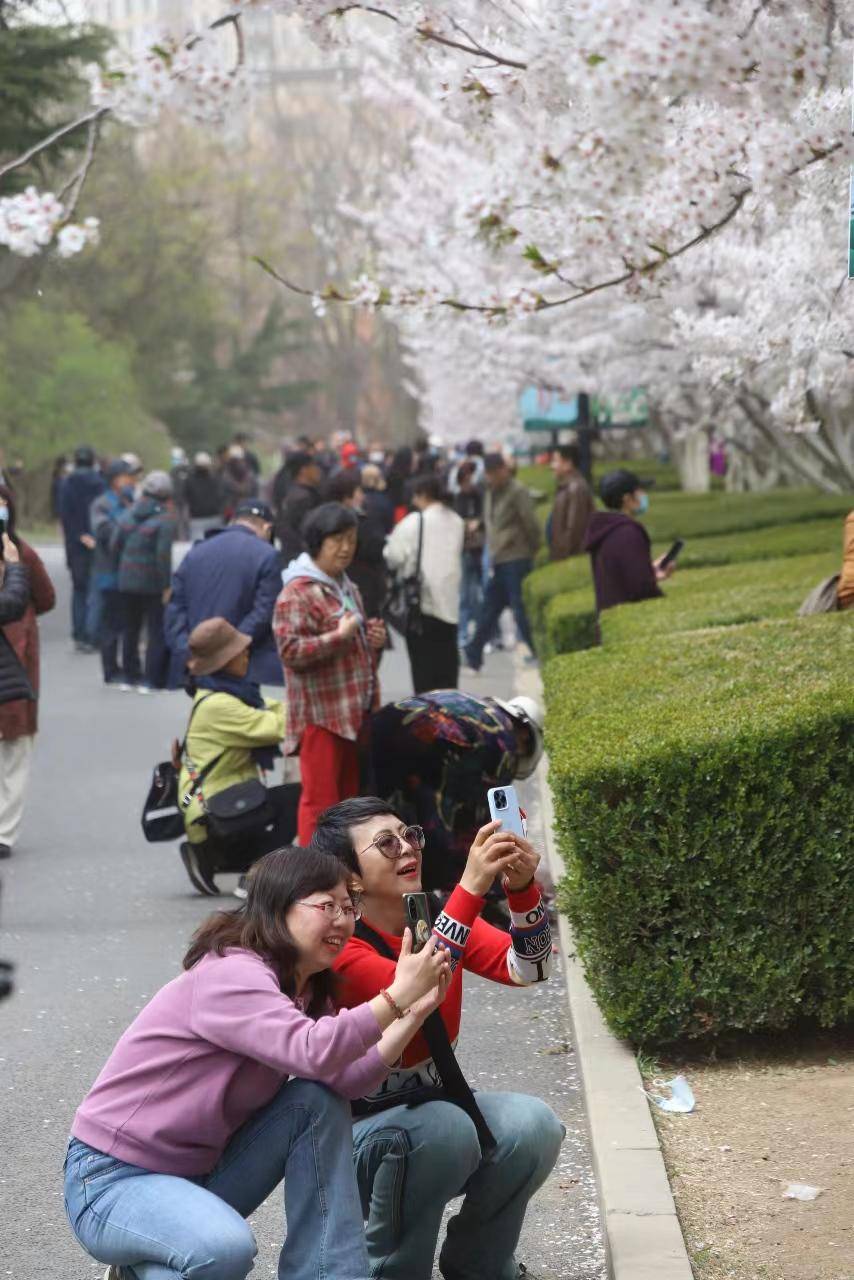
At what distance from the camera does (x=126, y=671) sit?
16.5m

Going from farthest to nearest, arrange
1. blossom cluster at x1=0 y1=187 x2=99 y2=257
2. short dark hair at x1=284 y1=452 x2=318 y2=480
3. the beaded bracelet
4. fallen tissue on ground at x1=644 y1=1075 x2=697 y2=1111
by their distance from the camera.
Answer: short dark hair at x1=284 y1=452 x2=318 y2=480, blossom cluster at x1=0 y1=187 x2=99 y2=257, fallen tissue on ground at x1=644 y1=1075 x2=697 y2=1111, the beaded bracelet

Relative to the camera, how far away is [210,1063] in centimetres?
369

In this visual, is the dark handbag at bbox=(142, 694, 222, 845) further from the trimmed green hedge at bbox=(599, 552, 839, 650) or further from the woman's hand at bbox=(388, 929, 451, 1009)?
the woman's hand at bbox=(388, 929, 451, 1009)

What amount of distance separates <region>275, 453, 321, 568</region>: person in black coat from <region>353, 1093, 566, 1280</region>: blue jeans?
8.53m

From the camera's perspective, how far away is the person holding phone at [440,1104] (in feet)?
12.9

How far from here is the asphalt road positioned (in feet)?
15.5

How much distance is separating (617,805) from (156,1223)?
2.40 metres

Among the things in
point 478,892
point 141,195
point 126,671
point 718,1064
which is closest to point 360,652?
point 718,1064

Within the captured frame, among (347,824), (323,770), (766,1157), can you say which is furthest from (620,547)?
(347,824)

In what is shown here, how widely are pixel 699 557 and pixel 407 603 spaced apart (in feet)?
16.6

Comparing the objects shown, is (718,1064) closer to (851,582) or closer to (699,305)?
(851,582)

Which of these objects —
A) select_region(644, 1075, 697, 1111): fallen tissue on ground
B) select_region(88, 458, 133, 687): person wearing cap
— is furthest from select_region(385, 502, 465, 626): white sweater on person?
select_region(644, 1075, 697, 1111): fallen tissue on ground

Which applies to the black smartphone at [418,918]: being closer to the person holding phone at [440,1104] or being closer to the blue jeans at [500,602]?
the person holding phone at [440,1104]

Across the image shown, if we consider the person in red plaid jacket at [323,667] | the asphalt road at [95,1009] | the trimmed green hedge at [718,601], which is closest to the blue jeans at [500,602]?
the trimmed green hedge at [718,601]
